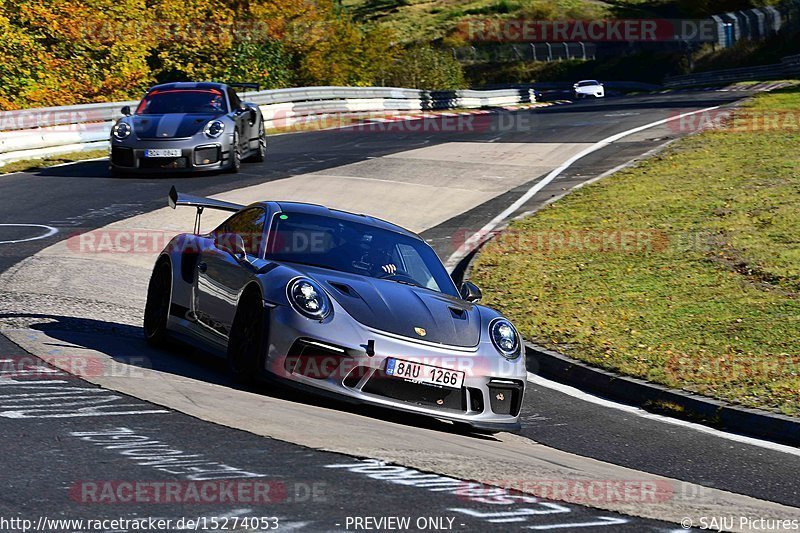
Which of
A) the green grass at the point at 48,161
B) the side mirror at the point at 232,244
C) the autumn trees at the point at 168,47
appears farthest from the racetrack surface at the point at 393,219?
the autumn trees at the point at 168,47

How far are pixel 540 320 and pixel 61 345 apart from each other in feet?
16.6

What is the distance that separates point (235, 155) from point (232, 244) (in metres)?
12.9

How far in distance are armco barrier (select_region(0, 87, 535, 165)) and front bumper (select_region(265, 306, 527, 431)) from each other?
638 inches

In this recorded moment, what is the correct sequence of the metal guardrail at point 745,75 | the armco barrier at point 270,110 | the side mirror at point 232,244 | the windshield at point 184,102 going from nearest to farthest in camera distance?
the side mirror at point 232,244, the windshield at point 184,102, the armco barrier at point 270,110, the metal guardrail at point 745,75

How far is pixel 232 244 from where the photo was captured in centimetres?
904

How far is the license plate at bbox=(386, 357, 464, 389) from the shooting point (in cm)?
760

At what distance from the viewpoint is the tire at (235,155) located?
21641 millimetres

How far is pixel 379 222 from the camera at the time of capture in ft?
31.4

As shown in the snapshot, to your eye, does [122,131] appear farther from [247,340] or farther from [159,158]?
[247,340]

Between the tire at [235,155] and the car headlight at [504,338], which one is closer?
the car headlight at [504,338]

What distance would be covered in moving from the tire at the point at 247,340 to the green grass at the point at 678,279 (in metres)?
Answer: 3.52

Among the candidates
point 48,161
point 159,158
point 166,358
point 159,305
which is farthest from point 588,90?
point 166,358

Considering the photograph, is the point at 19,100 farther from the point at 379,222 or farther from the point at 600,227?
the point at 379,222

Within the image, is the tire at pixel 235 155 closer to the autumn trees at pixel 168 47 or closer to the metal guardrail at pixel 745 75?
the autumn trees at pixel 168 47
